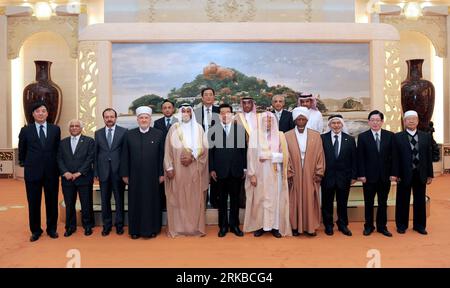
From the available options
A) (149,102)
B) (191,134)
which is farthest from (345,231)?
(149,102)

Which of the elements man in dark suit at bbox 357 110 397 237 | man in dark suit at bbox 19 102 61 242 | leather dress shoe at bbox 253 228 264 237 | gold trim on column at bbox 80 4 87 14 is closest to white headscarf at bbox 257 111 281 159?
leather dress shoe at bbox 253 228 264 237

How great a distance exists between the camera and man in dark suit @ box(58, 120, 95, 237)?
193 inches

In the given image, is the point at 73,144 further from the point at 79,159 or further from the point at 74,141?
the point at 79,159

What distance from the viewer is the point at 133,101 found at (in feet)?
22.5

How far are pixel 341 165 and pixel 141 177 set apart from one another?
2307 mm

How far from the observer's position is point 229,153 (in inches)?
193

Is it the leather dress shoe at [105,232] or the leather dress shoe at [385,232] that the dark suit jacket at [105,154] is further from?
the leather dress shoe at [385,232]

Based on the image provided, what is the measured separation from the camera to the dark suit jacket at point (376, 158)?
16.0 feet

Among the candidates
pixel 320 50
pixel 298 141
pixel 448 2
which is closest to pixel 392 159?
pixel 298 141

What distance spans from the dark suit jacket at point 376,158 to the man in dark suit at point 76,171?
314cm

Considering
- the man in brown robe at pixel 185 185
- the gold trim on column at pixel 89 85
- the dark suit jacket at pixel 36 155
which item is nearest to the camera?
the dark suit jacket at pixel 36 155

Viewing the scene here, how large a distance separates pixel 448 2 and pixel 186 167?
9019 millimetres

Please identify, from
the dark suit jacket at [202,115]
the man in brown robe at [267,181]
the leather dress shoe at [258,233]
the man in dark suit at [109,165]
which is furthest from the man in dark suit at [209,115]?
the man in dark suit at [109,165]

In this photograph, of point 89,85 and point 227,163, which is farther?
point 89,85
